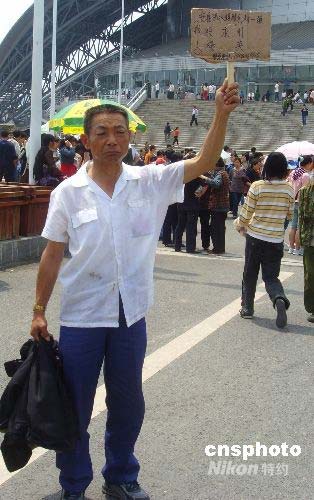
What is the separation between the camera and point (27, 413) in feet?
10.5

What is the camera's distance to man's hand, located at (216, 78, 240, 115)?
3238 mm

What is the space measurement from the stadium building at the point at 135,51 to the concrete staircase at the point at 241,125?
811cm

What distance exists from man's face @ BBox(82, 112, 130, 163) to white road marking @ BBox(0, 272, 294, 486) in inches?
67.3

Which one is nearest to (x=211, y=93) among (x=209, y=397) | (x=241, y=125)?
(x=241, y=125)

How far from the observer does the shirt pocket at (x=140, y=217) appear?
328 cm

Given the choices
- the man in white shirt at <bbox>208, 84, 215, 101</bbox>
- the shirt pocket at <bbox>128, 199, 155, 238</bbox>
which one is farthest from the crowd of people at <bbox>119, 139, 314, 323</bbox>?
the man in white shirt at <bbox>208, 84, 215, 101</bbox>

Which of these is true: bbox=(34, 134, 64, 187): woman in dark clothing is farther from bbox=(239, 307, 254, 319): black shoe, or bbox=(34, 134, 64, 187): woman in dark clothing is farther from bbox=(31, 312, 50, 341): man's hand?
bbox=(31, 312, 50, 341): man's hand

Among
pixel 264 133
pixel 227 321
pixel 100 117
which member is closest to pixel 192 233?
pixel 227 321

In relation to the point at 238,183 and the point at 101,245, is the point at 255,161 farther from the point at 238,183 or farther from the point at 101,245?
the point at 101,245

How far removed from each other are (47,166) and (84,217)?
28.3 feet

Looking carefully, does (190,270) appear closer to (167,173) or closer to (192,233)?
(192,233)

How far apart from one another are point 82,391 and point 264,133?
140ft

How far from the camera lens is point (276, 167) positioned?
6.94 metres

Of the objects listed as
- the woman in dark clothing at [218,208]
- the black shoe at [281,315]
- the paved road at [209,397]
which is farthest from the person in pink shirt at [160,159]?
the black shoe at [281,315]
